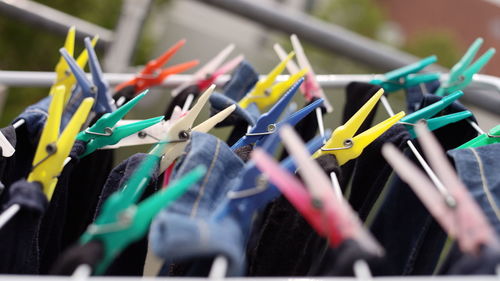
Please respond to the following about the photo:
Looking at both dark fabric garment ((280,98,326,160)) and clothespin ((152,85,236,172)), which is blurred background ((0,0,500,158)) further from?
clothespin ((152,85,236,172))

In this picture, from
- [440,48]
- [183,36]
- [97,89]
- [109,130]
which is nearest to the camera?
[109,130]

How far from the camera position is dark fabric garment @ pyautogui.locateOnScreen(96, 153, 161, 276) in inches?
21.4

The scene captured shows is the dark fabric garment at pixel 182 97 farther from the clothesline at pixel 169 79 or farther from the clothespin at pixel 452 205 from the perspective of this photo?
the clothespin at pixel 452 205

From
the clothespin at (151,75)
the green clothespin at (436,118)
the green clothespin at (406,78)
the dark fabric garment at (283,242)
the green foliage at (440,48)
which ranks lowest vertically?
the green foliage at (440,48)

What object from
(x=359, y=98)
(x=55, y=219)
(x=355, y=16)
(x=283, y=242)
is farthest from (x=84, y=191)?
(x=355, y=16)

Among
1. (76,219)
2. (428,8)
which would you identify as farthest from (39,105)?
(428,8)

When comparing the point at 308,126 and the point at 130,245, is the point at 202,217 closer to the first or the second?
the point at 130,245

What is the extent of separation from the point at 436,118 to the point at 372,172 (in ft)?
0.34

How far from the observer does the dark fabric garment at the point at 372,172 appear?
63 centimetres

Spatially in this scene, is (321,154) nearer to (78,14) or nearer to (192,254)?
(192,254)

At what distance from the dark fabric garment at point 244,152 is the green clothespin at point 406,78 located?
0.33 m

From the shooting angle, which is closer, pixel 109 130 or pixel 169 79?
pixel 109 130

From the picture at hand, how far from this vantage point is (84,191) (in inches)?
28.2

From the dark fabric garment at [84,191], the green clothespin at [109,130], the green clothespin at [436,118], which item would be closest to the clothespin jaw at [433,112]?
the green clothespin at [436,118]
